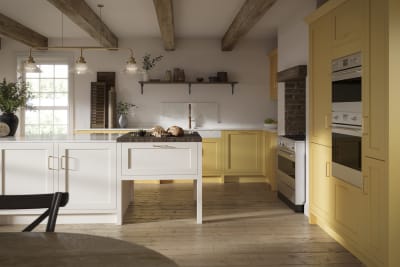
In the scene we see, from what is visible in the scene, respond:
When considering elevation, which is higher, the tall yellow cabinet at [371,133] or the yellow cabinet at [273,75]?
the yellow cabinet at [273,75]

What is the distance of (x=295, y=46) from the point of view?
5.14 meters

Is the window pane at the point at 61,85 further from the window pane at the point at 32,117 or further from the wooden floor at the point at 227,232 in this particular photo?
the wooden floor at the point at 227,232

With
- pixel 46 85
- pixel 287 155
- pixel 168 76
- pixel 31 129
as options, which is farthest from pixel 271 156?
pixel 31 129

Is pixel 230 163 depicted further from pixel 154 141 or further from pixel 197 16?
pixel 154 141

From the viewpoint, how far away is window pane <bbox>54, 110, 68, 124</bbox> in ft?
24.6

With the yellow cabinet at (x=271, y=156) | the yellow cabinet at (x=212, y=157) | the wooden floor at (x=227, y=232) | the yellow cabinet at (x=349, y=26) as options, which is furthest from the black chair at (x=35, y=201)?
the yellow cabinet at (x=212, y=157)

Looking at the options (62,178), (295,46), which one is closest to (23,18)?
(62,178)

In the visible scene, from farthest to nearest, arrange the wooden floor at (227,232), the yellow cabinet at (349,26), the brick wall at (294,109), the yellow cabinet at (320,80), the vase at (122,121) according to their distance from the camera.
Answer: the vase at (122,121) → the brick wall at (294,109) → the yellow cabinet at (320,80) → the wooden floor at (227,232) → the yellow cabinet at (349,26)

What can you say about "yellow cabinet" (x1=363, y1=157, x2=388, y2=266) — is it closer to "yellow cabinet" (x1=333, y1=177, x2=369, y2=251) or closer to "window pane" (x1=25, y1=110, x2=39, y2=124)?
"yellow cabinet" (x1=333, y1=177, x2=369, y2=251)

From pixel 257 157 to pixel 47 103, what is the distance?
3.95 metres

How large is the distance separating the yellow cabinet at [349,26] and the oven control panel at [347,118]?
0.48 meters

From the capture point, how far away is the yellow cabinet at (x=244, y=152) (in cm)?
689

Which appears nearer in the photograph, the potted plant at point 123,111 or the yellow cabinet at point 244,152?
the yellow cabinet at point 244,152

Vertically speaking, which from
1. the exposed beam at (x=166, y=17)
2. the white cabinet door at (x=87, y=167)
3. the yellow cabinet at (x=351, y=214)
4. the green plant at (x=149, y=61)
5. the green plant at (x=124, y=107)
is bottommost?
the yellow cabinet at (x=351, y=214)
